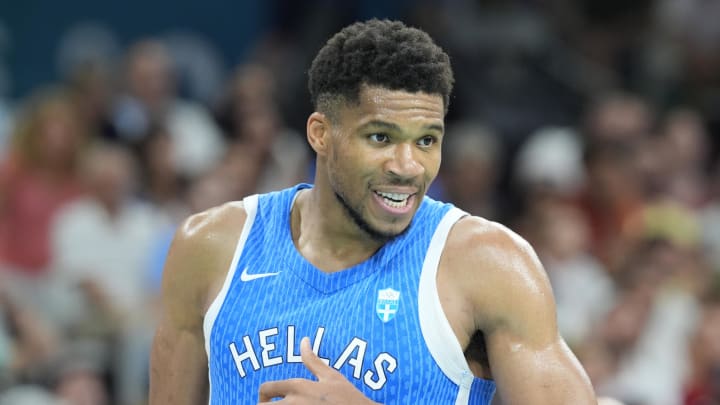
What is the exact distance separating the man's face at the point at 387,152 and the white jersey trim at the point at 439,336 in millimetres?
199

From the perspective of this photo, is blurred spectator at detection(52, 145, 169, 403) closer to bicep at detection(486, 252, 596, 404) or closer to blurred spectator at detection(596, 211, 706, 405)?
blurred spectator at detection(596, 211, 706, 405)

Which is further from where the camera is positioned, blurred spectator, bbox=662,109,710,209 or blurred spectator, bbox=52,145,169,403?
blurred spectator, bbox=662,109,710,209

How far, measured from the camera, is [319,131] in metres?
4.29

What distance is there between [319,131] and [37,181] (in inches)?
208

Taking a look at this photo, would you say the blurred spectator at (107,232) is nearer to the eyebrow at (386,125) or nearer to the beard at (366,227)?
the beard at (366,227)

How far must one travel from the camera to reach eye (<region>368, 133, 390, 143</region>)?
4094 mm

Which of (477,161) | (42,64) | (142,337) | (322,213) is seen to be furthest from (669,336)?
(42,64)

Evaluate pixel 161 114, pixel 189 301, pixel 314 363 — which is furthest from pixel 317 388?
pixel 161 114

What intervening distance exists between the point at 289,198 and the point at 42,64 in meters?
7.60

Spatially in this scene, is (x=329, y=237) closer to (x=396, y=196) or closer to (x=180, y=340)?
(x=396, y=196)

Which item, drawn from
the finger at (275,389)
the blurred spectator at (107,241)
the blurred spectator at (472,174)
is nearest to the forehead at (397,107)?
the finger at (275,389)

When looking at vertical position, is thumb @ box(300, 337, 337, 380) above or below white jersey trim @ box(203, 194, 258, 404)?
below

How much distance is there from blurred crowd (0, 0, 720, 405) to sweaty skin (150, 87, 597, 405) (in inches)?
128

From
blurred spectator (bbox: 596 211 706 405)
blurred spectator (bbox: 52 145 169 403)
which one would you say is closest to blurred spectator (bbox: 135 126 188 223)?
blurred spectator (bbox: 52 145 169 403)
